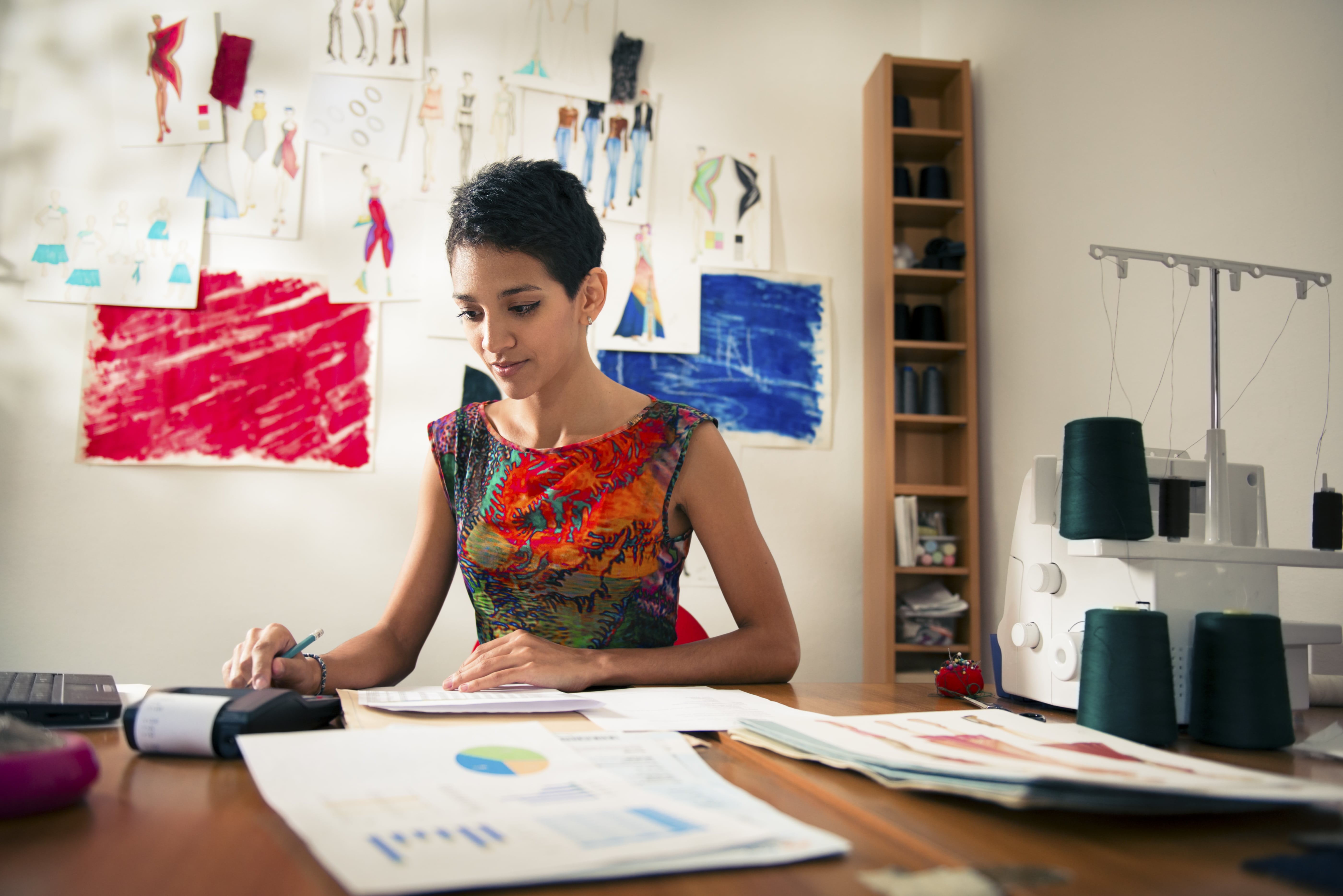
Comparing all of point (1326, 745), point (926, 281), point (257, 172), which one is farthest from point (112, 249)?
point (1326, 745)

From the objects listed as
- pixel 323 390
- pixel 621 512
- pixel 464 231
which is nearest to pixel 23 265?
pixel 323 390

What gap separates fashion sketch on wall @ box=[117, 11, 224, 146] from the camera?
2.57 meters

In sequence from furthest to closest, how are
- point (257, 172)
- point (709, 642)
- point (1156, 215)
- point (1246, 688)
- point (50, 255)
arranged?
1. point (257, 172)
2. point (50, 255)
3. point (1156, 215)
4. point (709, 642)
5. point (1246, 688)

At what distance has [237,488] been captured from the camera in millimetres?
2537

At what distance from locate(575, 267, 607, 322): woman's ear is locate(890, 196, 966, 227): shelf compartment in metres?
1.66

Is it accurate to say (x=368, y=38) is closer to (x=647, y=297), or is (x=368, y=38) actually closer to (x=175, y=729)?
(x=647, y=297)

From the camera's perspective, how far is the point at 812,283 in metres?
2.89

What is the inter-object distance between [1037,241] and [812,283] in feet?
2.46

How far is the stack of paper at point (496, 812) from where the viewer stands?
1.29ft

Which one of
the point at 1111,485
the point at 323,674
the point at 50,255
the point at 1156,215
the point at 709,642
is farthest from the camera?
the point at 50,255

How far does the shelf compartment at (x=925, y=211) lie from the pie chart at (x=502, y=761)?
2.44 meters

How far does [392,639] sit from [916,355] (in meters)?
2.05

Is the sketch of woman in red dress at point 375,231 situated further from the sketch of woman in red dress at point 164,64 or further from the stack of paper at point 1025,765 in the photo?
the stack of paper at point 1025,765

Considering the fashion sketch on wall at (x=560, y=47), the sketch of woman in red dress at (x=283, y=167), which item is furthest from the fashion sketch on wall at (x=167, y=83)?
the fashion sketch on wall at (x=560, y=47)
